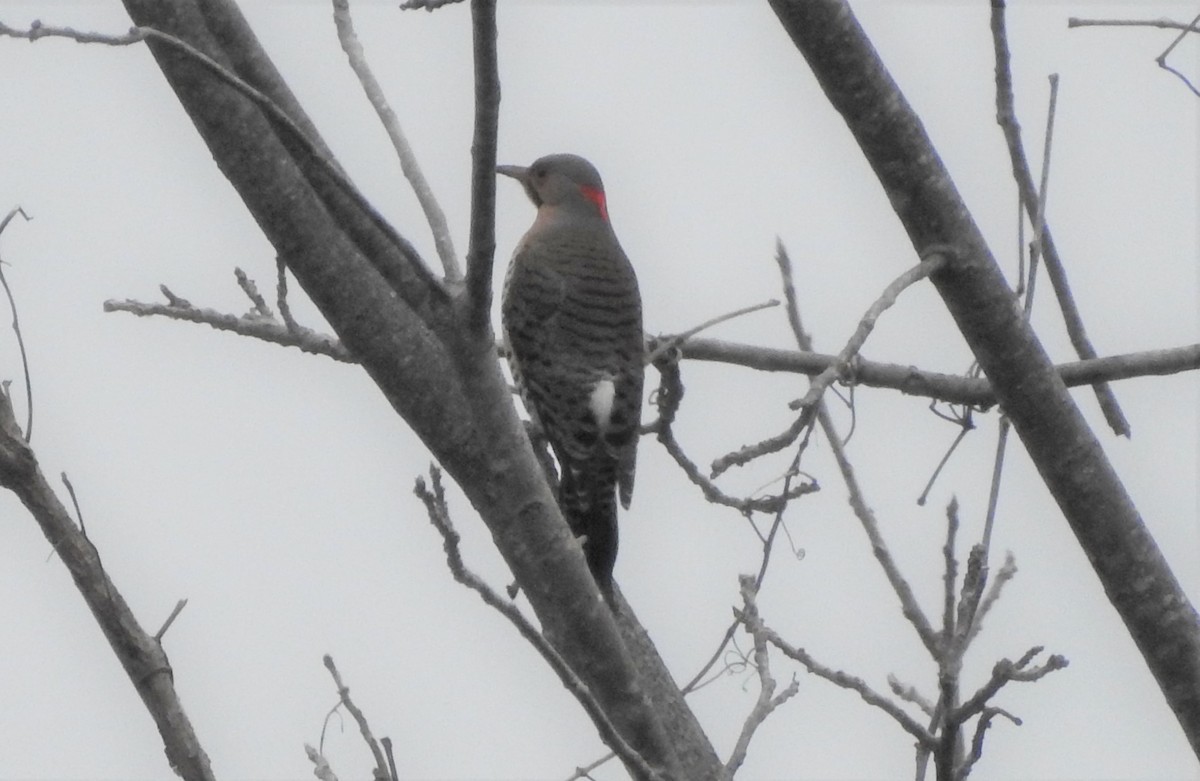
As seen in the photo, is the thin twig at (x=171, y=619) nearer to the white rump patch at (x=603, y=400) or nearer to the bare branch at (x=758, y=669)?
the bare branch at (x=758, y=669)

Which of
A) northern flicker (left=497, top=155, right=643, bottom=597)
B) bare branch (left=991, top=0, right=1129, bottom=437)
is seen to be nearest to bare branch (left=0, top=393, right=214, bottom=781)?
bare branch (left=991, top=0, right=1129, bottom=437)

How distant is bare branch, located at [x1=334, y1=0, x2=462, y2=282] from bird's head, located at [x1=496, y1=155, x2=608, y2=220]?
338 centimetres

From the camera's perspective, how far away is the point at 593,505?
569 centimetres

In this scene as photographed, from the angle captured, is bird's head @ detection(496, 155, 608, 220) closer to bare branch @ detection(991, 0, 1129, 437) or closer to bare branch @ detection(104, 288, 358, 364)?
bare branch @ detection(104, 288, 358, 364)

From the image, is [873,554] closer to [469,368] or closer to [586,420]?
[469,368]

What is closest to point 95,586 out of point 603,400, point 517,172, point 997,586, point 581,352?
point 997,586

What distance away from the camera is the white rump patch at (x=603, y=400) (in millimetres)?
5914

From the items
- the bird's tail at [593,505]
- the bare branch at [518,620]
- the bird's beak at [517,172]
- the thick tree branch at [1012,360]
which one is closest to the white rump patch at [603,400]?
the bird's tail at [593,505]

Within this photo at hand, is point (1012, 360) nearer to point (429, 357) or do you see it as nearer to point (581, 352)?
point (429, 357)

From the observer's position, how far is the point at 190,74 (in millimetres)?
3234

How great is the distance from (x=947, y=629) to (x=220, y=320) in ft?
8.07

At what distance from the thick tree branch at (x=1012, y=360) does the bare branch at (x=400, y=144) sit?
772 millimetres

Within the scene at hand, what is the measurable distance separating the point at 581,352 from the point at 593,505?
735 mm

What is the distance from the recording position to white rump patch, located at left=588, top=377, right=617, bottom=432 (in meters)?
5.91
